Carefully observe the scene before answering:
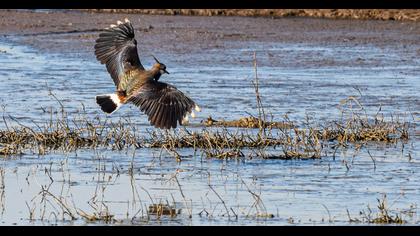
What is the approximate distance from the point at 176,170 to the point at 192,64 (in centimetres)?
1069

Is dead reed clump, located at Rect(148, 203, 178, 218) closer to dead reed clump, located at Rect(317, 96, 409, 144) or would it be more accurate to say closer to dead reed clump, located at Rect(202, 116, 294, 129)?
dead reed clump, located at Rect(317, 96, 409, 144)

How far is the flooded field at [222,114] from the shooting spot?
30.6 ft

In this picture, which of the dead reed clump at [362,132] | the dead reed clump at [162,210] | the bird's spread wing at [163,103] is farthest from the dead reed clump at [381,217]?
the dead reed clump at [362,132]

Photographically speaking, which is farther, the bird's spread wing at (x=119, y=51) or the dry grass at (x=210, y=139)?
the dry grass at (x=210, y=139)

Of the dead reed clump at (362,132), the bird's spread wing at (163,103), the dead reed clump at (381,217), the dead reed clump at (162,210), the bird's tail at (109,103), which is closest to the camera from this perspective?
the dead reed clump at (381,217)

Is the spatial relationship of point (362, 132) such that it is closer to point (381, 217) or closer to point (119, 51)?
point (119, 51)

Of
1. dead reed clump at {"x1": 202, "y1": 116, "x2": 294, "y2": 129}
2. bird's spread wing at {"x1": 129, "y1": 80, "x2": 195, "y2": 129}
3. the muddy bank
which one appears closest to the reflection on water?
bird's spread wing at {"x1": 129, "y1": 80, "x2": 195, "y2": 129}

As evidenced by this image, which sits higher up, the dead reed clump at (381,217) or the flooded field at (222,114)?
the flooded field at (222,114)

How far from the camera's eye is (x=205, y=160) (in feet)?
38.3

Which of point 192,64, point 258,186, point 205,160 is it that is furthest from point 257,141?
point 192,64

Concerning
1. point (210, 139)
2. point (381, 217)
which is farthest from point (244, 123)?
point (381, 217)

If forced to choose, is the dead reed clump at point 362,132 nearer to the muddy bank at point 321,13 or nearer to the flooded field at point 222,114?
the flooded field at point 222,114

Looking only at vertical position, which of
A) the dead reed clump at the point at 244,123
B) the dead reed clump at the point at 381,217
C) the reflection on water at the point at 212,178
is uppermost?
the dead reed clump at the point at 244,123
